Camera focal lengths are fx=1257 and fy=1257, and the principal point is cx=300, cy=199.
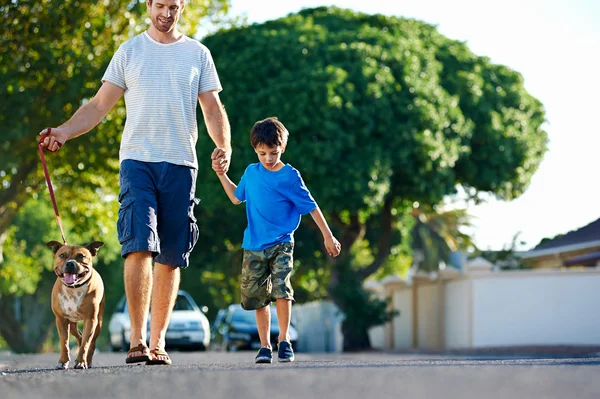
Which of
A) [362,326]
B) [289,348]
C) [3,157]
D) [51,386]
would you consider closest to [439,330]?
[362,326]

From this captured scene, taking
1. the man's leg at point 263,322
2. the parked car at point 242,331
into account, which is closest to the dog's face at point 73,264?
the man's leg at point 263,322

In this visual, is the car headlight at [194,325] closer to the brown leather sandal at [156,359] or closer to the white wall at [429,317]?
the white wall at [429,317]

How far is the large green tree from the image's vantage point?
1043 inches

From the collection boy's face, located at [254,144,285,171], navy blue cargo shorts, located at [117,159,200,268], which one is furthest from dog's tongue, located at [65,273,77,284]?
boy's face, located at [254,144,285,171]

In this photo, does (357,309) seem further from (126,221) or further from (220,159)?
(126,221)

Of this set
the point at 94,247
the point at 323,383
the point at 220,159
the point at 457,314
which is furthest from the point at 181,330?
the point at 323,383

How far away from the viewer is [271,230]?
8.88 meters

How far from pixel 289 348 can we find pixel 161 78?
6.89 ft

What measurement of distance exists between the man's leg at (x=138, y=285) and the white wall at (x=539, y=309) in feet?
52.9

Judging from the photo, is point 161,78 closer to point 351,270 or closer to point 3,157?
point 3,157

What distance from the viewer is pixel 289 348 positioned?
8812 mm

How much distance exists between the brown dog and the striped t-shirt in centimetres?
89

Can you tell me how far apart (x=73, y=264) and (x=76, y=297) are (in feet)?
0.81

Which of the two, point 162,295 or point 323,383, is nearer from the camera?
point 323,383
